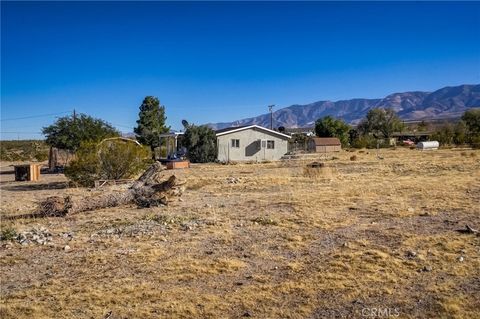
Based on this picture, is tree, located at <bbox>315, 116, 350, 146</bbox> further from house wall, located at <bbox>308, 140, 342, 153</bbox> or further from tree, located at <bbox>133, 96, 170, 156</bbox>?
tree, located at <bbox>133, 96, 170, 156</bbox>

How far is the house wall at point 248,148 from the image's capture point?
125ft

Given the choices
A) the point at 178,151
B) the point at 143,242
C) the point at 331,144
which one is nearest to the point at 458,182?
the point at 143,242

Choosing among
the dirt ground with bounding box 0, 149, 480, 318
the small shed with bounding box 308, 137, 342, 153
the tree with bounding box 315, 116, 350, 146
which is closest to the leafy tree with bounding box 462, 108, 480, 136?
the tree with bounding box 315, 116, 350, 146

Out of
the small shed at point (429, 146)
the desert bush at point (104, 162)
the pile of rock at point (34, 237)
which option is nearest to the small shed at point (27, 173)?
the desert bush at point (104, 162)

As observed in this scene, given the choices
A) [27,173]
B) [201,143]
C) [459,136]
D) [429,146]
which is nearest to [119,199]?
[27,173]

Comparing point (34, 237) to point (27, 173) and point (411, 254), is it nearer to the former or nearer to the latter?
point (411, 254)

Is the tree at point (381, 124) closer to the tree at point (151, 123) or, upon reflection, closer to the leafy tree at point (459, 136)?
the leafy tree at point (459, 136)

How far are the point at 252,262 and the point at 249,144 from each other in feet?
106

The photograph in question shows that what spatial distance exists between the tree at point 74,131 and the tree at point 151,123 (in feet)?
56.6

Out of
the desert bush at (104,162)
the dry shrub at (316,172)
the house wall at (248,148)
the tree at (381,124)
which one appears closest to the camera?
the desert bush at (104,162)

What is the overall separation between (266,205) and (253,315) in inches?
290

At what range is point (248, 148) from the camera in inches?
1545

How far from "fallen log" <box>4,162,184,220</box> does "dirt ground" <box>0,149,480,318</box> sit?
Result: 1.39 feet

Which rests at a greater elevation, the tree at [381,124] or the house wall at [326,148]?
the tree at [381,124]
